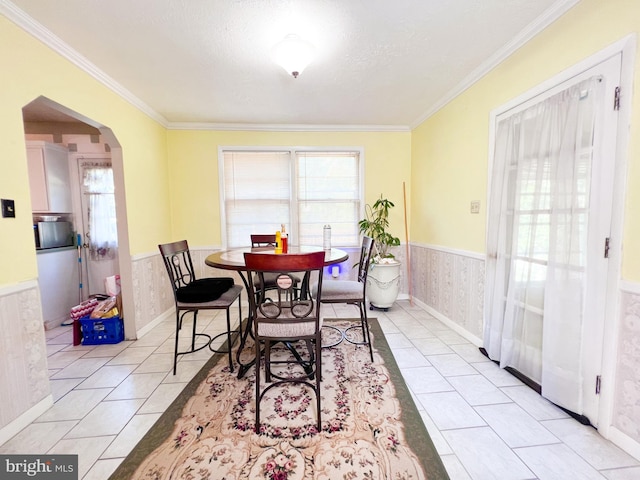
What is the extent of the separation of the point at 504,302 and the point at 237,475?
2130 mm

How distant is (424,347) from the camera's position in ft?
8.30

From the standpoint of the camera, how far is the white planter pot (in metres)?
3.38

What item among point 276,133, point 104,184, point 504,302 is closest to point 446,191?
point 504,302

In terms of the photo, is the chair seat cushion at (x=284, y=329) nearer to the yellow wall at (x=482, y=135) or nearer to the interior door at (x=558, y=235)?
the interior door at (x=558, y=235)

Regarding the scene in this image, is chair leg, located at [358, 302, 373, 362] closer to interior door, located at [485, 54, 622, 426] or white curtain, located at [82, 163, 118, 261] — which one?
interior door, located at [485, 54, 622, 426]

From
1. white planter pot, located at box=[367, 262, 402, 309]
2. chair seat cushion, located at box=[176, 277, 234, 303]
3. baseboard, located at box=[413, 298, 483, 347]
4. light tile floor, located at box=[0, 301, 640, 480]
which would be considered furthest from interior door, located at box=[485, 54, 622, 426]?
chair seat cushion, located at box=[176, 277, 234, 303]

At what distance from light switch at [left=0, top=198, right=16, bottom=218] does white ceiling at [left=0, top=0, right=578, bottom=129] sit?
1087 mm

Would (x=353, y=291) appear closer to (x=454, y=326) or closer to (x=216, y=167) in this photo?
(x=454, y=326)

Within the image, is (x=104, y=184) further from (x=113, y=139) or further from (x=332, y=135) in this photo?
(x=332, y=135)

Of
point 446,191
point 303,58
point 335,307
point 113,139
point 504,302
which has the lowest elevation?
point 335,307

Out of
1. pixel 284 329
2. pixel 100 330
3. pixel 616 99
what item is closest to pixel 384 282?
pixel 284 329

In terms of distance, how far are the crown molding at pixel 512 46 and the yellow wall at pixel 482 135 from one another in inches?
1.5

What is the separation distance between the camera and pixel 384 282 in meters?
3.39

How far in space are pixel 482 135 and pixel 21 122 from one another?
3.39 meters
